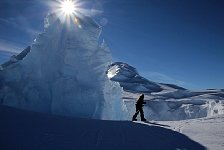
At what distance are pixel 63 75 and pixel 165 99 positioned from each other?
7503 centimetres

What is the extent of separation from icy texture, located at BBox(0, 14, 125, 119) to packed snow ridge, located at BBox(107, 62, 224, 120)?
951 cm

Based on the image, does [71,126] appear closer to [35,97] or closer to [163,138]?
[163,138]

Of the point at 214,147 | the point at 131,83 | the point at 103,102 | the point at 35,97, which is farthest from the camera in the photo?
the point at 131,83

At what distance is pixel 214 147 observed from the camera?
760 cm

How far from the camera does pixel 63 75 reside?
23.2m

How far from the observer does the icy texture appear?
22.2 metres

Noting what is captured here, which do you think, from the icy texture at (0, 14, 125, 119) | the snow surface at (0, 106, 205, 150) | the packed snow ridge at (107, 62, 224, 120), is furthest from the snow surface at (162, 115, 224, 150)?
the icy texture at (0, 14, 125, 119)

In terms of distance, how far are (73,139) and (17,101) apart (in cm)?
1568

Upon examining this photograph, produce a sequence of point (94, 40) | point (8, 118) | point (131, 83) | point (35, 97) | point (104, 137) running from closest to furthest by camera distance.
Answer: point (104, 137) → point (8, 118) → point (35, 97) → point (94, 40) → point (131, 83)

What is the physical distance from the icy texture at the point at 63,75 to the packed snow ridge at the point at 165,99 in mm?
9513

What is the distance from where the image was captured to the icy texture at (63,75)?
22.2m

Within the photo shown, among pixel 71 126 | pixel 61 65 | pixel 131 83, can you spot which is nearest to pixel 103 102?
pixel 61 65

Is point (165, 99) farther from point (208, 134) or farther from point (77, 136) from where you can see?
point (77, 136)

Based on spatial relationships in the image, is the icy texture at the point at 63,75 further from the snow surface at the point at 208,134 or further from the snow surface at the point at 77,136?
the snow surface at the point at 208,134
